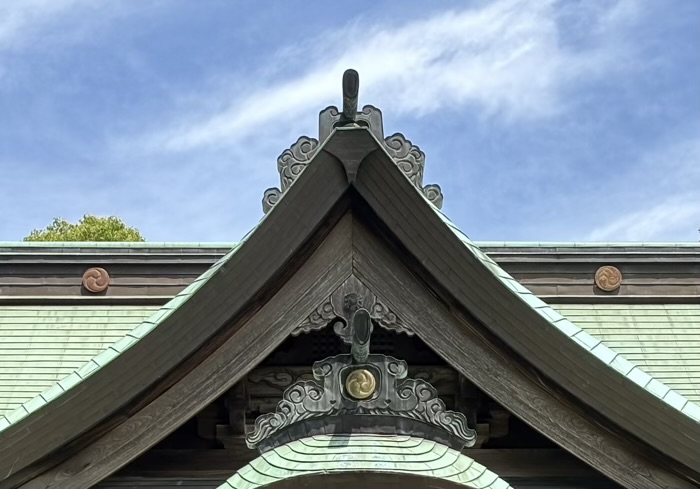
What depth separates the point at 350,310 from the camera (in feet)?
16.1

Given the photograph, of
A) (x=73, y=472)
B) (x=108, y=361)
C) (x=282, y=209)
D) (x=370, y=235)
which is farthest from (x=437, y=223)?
(x=73, y=472)

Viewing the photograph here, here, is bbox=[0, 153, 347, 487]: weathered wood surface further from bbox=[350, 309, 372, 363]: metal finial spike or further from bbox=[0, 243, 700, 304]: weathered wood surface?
bbox=[0, 243, 700, 304]: weathered wood surface

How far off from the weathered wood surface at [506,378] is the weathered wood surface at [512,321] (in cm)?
11

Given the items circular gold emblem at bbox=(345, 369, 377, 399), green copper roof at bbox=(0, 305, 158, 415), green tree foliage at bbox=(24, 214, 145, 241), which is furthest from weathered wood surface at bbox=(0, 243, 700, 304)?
green tree foliage at bbox=(24, 214, 145, 241)

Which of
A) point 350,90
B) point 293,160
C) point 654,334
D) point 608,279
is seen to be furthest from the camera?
point 608,279

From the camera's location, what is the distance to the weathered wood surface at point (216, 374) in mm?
4840

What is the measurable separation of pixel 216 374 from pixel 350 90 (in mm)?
1718

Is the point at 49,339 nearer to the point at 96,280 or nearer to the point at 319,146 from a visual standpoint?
the point at 96,280

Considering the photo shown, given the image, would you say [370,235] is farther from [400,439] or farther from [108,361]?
[108,361]

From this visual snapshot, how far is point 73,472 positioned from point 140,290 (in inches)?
161

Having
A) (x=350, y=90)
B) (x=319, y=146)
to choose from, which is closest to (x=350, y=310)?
(x=319, y=146)

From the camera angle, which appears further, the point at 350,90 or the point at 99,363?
the point at 99,363

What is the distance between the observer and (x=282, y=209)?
4.71m

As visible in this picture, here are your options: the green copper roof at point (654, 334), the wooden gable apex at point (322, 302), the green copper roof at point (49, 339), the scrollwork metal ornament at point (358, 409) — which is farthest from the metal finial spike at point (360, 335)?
the green copper roof at point (49, 339)
